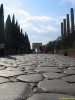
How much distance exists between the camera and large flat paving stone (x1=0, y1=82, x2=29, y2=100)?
3.63m

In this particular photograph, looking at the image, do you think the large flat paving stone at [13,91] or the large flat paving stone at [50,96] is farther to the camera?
the large flat paving stone at [13,91]

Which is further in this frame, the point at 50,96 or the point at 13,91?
the point at 13,91

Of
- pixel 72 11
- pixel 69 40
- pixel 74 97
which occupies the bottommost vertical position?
pixel 74 97

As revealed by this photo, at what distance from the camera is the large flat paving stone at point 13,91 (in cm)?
363

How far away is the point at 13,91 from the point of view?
4098 mm

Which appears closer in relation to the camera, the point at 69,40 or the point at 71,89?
the point at 71,89

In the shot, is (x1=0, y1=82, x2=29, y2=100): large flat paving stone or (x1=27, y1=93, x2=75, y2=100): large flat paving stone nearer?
(x1=27, y1=93, x2=75, y2=100): large flat paving stone

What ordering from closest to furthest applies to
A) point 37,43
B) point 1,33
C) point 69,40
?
point 69,40
point 1,33
point 37,43

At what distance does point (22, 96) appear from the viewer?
371cm

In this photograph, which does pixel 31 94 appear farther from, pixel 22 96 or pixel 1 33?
pixel 1 33

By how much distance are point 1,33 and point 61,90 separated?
3876 cm

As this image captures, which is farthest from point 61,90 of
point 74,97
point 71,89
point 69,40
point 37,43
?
point 37,43

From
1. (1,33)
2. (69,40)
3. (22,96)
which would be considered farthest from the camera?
(1,33)

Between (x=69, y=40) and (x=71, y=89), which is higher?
(x=69, y=40)
